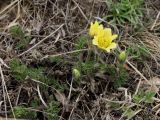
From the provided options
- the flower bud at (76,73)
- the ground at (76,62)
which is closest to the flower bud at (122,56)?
the ground at (76,62)

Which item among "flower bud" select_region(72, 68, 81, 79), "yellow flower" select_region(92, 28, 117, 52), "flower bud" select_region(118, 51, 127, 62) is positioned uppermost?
"yellow flower" select_region(92, 28, 117, 52)

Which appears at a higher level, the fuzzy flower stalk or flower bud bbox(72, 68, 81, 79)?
the fuzzy flower stalk

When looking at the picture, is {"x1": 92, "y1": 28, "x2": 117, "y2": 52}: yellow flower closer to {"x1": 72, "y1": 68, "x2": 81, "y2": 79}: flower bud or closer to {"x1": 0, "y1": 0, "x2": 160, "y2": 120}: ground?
{"x1": 0, "y1": 0, "x2": 160, "y2": 120}: ground

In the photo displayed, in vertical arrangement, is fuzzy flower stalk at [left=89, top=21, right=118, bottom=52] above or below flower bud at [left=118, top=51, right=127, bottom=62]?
above

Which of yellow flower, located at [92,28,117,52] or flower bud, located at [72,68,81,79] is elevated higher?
yellow flower, located at [92,28,117,52]

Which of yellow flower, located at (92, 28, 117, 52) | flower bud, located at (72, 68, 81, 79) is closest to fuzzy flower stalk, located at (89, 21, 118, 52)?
yellow flower, located at (92, 28, 117, 52)

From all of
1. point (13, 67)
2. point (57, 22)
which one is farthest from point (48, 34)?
point (13, 67)

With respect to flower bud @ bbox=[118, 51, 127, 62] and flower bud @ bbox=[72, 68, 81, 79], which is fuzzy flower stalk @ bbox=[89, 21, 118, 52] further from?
flower bud @ bbox=[72, 68, 81, 79]

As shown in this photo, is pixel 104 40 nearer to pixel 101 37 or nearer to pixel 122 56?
pixel 101 37
